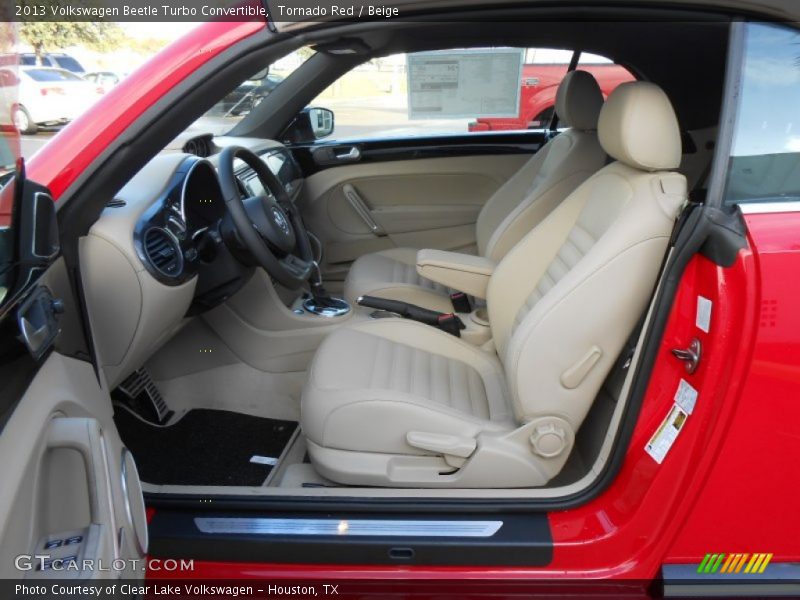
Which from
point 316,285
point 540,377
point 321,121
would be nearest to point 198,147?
point 316,285

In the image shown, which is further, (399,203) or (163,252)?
(399,203)

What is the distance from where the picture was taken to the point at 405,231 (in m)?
3.49

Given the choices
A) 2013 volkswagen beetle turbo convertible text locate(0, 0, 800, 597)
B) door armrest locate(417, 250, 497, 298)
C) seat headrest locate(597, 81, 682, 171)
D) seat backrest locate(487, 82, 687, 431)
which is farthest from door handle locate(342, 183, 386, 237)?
Answer: seat headrest locate(597, 81, 682, 171)

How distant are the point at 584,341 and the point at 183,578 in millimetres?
1023

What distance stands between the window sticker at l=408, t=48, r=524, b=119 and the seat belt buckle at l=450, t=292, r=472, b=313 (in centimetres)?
73

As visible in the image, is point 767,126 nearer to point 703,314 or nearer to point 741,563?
point 703,314

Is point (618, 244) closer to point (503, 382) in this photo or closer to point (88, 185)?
point (503, 382)

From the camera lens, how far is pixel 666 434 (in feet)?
4.19

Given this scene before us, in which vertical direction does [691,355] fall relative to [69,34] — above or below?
below

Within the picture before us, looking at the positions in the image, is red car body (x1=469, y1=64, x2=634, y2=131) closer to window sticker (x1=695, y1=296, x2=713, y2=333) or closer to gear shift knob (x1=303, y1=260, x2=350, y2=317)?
gear shift knob (x1=303, y1=260, x2=350, y2=317)

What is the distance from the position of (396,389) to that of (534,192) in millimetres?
1164

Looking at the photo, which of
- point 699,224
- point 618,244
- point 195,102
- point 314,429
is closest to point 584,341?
point 618,244

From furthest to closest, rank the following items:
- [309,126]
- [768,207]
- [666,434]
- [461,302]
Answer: [309,126]
[461,302]
[666,434]
[768,207]

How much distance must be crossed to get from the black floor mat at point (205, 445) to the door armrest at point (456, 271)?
0.73 m
